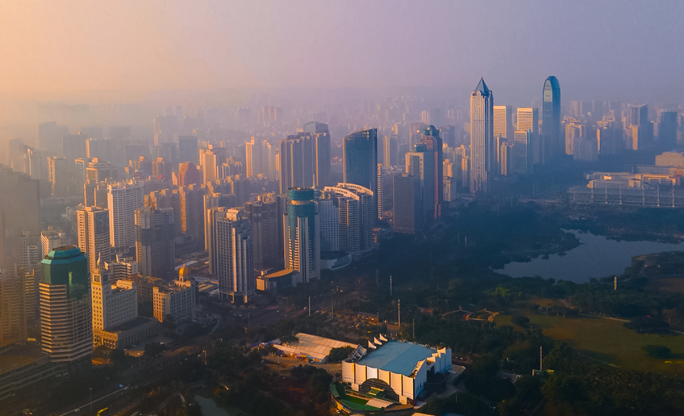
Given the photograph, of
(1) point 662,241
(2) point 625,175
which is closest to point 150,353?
(1) point 662,241

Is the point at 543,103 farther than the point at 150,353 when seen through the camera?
Yes

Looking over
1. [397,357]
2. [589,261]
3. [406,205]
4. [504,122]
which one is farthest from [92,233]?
[504,122]

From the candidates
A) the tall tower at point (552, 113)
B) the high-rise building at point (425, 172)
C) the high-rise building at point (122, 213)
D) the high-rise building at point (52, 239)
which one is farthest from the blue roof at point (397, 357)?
the tall tower at point (552, 113)

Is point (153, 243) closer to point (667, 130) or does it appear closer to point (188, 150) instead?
point (188, 150)

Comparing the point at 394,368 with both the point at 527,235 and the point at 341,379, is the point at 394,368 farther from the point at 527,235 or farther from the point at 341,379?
the point at 527,235

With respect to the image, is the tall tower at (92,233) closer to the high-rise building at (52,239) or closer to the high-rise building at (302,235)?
the high-rise building at (52,239)

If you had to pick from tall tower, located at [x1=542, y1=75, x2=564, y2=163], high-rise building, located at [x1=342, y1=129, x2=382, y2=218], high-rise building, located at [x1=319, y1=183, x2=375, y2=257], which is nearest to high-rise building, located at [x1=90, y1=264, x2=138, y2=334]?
high-rise building, located at [x1=319, y1=183, x2=375, y2=257]

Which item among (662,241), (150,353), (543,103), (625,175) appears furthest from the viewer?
(543,103)
